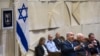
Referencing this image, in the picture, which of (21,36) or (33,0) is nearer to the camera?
(21,36)

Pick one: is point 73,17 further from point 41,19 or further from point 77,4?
point 41,19

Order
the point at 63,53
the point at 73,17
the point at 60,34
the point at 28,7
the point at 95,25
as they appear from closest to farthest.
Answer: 1. the point at 63,53
2. the point at 28,7
3. the point at 60,34
4. the point at 73,17
5. the point at 95,25

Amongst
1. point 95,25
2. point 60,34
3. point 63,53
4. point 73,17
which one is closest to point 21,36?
point 63,53

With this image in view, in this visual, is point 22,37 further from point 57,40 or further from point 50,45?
point 57,40

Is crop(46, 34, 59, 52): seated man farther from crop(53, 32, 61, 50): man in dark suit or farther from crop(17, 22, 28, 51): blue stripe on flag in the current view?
crop(17, 22, 28, 51): blue stripe on flag

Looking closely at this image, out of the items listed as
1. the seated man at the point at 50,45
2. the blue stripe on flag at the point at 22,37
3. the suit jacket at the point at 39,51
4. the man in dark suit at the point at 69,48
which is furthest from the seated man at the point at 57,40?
the man in dark suit at the point at 69,48

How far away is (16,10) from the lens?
7676mm

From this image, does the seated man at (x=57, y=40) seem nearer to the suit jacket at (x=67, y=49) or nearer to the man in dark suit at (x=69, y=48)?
the man in dark suit at (x=69, y=48)

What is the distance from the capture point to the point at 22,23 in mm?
7727

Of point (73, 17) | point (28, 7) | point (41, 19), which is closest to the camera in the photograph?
point (28, 7)

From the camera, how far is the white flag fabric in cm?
765

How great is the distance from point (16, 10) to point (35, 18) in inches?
51.2

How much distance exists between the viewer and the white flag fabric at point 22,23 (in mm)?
7648

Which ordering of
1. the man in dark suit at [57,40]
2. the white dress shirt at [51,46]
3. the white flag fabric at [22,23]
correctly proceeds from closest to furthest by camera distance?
1. the white flag fabric at [22,23]
2. the white dress shirt at [51,46]
3. the man in dark suit at [57,40]
